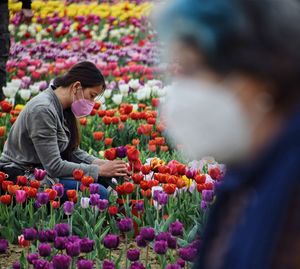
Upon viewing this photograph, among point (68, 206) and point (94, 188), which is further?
point (94, 188)

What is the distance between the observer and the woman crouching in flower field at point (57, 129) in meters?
4.40

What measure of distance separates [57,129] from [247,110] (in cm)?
342

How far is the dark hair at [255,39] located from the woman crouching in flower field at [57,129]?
3228 mm

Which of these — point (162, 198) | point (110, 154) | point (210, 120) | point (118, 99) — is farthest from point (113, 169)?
point (210, 120)

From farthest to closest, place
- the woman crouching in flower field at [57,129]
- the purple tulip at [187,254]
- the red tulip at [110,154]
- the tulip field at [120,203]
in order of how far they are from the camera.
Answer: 1. the red tulip at [110,154]
2. the woman crouching in flower field at [57,129]
3. the tulip field at [120,203]
4. the purple tulip at [187,254]

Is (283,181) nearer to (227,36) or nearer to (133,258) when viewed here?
(227,36)

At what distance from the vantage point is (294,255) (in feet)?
3.56

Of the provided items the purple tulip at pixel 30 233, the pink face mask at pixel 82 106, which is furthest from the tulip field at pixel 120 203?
the pink face mask at pixel 82 106

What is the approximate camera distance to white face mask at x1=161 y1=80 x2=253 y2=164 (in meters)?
1.16

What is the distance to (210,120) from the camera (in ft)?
3.94

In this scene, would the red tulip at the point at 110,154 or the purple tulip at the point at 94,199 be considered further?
the red tulip at the point at 110,154

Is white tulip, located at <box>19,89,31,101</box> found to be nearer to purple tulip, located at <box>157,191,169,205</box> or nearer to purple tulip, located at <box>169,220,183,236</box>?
purple tulip, located at <box>157,191,169,205</box>

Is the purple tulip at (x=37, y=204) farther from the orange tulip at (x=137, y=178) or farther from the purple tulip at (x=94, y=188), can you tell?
the orange tulip at (x=137, y=178)

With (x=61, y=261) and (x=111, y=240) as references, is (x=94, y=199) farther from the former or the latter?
(x=61, y=261)
